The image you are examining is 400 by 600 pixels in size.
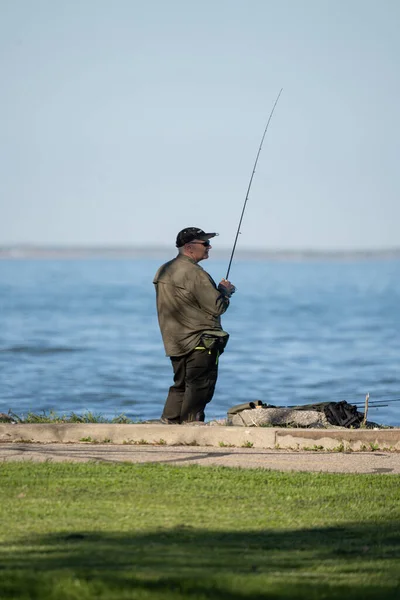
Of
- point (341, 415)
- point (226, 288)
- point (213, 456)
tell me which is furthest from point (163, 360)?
A: point (213, 456)

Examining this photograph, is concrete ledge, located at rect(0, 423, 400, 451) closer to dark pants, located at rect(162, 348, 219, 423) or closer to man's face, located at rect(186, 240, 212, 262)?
dark pants, located at rect(162, 348, 219, 423)

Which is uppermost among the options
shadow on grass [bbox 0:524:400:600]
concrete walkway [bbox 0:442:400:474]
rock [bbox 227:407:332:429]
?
rock [bbox 227:407:332:429]

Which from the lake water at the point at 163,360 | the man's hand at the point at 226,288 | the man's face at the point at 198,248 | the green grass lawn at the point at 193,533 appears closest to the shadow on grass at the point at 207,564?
the green grass lawn at the point at 193,533

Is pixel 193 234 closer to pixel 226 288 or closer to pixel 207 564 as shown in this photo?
pixel 226 288

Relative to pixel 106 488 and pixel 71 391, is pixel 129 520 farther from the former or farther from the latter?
pixel 71 391

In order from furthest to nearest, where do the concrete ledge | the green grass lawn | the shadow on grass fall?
the concrete ledge < the green grass lawn < the shadow on grass

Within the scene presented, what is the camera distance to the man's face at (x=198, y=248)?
11.4 metres

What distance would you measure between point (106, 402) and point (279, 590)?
21.2 metres

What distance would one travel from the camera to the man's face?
11.4 m

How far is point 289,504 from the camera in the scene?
763 cm

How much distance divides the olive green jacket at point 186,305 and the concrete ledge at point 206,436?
1082mm

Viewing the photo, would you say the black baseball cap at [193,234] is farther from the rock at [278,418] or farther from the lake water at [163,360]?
the lake water at [163,360]

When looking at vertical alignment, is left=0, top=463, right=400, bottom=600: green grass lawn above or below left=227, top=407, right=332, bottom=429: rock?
below

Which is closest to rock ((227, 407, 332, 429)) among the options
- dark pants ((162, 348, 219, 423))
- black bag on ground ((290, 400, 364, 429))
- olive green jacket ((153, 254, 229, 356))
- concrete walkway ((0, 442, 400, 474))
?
black bag on ground ((290, 400, 364, 429))
